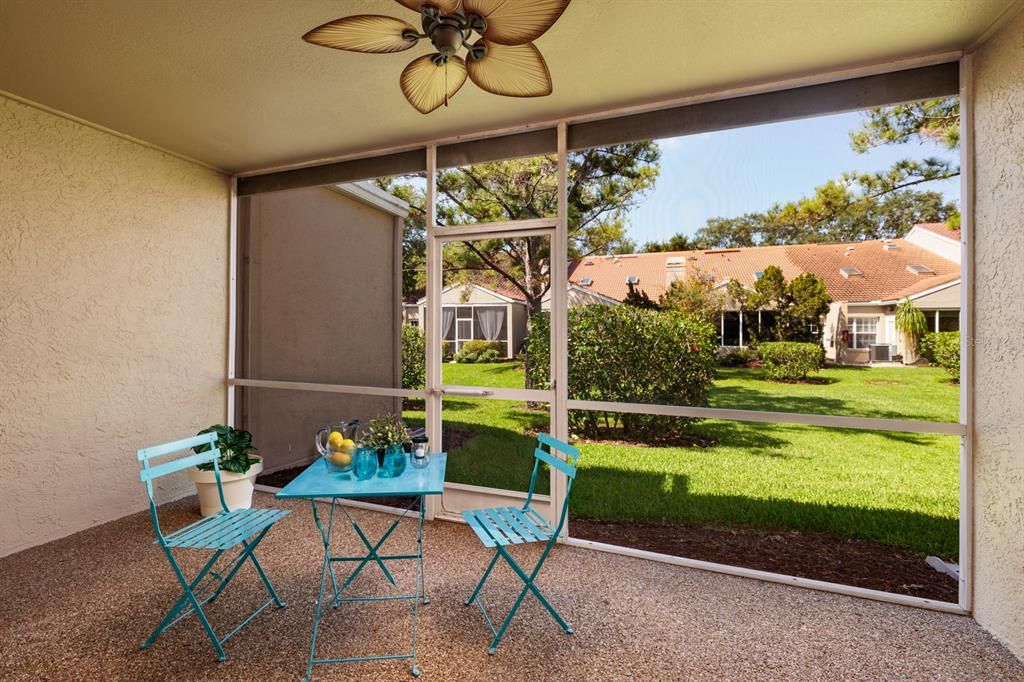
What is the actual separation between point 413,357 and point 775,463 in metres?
2.87

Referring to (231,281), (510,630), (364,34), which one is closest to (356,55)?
(364,34)

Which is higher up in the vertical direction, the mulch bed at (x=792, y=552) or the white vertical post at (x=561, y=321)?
the white vertical post at (x=561, y=321)

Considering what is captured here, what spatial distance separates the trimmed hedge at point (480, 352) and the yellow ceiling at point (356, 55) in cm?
164

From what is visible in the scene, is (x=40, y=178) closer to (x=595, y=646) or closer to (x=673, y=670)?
(x=595, y=646)

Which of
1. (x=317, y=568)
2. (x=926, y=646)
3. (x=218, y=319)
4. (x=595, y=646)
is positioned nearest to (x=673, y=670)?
(x=595, y=646)

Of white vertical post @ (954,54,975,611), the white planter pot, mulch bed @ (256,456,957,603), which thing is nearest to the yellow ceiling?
white vertical post @ (954,54,975,611)

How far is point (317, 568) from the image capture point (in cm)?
308

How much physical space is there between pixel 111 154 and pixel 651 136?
4.09 meters

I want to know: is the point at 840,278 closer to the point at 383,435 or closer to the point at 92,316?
the point at 383,435

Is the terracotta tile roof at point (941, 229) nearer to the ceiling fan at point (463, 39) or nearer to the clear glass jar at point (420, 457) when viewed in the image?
the ceiling fan at point (463, 39)

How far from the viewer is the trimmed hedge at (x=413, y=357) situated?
4153 mm

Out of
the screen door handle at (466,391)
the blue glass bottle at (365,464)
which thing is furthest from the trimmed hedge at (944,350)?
the blue glass bottle at (365,464)

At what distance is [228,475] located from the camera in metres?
3.89

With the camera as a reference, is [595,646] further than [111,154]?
No
